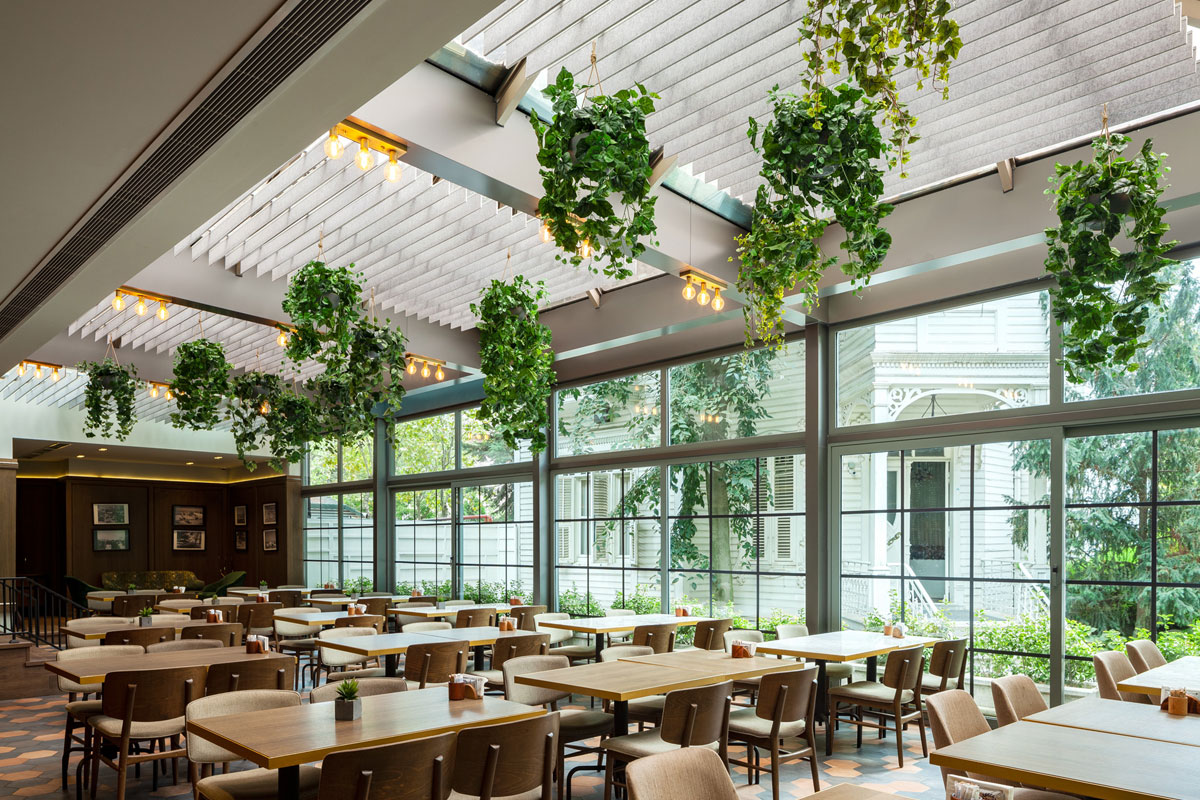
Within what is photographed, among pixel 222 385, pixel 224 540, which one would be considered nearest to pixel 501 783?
pixel 222 385

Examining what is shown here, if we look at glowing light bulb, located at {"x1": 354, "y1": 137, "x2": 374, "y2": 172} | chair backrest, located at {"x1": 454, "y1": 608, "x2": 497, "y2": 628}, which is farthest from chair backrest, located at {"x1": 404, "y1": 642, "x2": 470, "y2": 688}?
glowing light bulb, located at {"x1": 354, "y1": 137, "x2": 374, "y2": 172}

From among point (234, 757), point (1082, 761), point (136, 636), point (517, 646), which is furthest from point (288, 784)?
point (136, 636)

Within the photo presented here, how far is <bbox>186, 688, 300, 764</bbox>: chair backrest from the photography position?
4008mm

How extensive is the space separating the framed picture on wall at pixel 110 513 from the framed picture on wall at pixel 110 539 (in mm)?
172

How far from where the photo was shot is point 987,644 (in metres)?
7.20

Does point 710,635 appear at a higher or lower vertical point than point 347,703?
lower

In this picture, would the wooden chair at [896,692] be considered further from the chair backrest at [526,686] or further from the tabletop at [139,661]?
the tabletop at [139,661]

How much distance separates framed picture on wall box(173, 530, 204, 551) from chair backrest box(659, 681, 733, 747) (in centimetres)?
1847

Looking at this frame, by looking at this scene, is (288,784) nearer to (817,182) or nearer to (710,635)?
(817,182)

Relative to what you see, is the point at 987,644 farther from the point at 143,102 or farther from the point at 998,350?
the point at 143,102

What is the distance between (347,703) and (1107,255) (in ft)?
13.3

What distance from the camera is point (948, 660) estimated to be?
21.3 feet

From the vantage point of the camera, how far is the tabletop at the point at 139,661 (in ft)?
17.5

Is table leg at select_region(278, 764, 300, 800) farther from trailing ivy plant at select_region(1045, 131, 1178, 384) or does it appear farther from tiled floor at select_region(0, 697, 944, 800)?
trailing ivy plant at select_region(1045, 131, 1178, 384)
